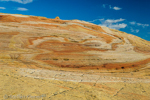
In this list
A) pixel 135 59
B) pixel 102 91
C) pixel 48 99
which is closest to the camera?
pixel 48 99

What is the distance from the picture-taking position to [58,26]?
532 inches

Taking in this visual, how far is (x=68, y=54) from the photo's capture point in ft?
29.9

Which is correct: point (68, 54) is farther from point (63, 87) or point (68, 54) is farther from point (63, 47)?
point (63, 87)

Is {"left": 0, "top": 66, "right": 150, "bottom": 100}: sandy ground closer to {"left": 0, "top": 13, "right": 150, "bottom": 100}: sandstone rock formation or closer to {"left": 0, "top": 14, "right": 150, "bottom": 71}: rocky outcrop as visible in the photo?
{"left": 0, "top": 13, "right": 150, "bottom": 100}: sandstone rock formation

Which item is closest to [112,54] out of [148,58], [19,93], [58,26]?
[148,58]

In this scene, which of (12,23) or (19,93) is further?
(12,23)

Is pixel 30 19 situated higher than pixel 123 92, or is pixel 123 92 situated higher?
pixel 30 19

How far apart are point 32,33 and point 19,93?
8.08 m

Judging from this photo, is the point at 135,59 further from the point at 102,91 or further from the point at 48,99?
the point at 48,99

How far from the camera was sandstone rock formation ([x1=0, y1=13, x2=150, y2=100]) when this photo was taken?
21.3 ft

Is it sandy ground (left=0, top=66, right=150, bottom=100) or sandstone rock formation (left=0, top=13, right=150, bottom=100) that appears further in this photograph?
Answer: sandstone rock formation (left=0, top=13, right=150, bottom=100)

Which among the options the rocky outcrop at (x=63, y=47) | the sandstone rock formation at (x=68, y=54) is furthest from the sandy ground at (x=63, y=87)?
the rocky outcrop at (x=63, y=47)

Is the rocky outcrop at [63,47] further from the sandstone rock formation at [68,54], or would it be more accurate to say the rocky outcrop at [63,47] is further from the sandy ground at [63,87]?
the sandy ground at [63,87]

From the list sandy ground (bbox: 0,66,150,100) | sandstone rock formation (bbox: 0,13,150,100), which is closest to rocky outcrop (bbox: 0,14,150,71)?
sandstone rock formation (bbox: 0,13,150,100)
